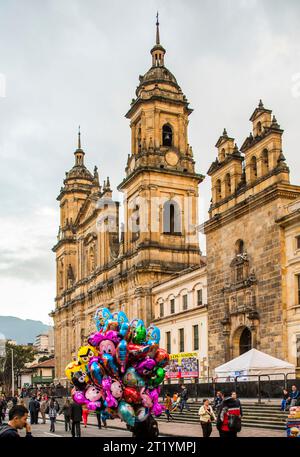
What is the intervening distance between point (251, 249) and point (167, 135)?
25.5m

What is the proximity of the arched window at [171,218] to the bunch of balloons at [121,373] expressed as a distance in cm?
4402

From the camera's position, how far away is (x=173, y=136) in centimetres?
6091

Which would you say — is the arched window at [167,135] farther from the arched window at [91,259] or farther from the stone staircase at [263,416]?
the stone staircase at [263,416]

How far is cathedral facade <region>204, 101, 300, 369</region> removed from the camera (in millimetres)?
34969

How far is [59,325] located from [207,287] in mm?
46770

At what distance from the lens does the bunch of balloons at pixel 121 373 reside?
13461mm

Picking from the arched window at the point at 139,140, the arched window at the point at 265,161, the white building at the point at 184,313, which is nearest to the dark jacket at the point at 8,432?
the arched window at the point at 265,161

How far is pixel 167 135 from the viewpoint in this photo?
61.0 meters

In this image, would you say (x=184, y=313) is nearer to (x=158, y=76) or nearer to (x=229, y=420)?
(x=158, y=76)

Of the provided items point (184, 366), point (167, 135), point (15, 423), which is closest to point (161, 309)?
point (184, 366)

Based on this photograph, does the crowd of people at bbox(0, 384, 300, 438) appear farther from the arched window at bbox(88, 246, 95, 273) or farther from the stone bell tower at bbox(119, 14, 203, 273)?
the arched window at bbox(88, 246, 95, 273)

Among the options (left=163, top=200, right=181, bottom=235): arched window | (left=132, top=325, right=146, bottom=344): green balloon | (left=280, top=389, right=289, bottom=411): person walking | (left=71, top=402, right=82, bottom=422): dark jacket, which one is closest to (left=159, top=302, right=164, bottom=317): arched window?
(left=163, top=200, right=181, bottom=235): arched window
